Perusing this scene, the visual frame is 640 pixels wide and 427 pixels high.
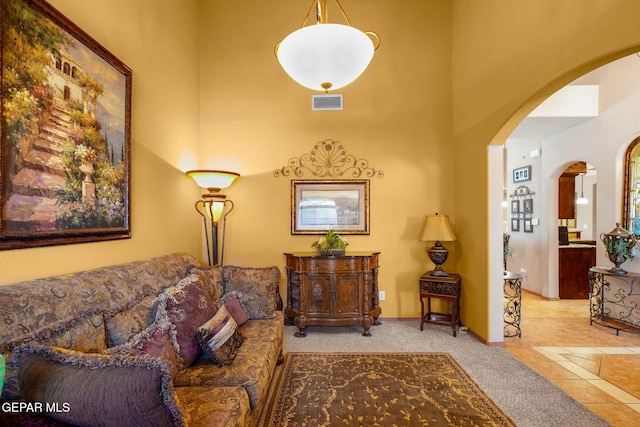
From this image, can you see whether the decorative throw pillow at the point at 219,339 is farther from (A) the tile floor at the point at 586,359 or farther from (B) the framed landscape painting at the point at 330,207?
(A) the tile floor at the point at 586,359

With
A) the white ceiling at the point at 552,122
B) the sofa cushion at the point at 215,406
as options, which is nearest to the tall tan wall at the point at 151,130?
the sofa cushion at the point at 215,406

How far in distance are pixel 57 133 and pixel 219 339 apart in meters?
1.54

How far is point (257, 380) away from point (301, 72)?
190 cm

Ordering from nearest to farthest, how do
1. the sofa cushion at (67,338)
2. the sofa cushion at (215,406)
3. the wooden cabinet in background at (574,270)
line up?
the sofa cushion at (67,338) → the sofa cushion at (215,406) → the wooden cabinet in background at (574,270)

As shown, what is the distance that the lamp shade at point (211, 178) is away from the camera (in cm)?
324

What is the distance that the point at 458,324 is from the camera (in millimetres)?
3688

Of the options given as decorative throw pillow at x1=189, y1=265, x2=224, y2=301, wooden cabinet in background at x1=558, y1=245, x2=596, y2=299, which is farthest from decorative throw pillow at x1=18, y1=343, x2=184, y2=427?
wooden cabinet in background at x1=558, y1=245, x2=596, y2=299

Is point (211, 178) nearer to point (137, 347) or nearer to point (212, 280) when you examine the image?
point (212, 280)

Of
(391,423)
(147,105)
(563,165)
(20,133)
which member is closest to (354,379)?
(391,423)

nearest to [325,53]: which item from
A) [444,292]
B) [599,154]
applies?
[444,292]

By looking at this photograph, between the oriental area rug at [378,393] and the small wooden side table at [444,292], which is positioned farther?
the small wooden side table at [444,292]

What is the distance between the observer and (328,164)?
13.2ft

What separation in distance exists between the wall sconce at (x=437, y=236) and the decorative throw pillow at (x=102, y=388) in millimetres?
3234

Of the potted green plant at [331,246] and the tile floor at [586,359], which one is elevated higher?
the potted green plant at [331,246]
